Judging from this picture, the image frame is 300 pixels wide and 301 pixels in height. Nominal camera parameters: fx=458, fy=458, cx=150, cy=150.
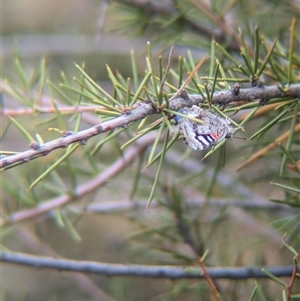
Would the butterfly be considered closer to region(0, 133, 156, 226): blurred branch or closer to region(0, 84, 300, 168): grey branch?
region(0, 84, 300, 168): grey branch

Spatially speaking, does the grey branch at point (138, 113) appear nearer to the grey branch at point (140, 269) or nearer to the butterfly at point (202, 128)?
the butterfly at point (202, 128)

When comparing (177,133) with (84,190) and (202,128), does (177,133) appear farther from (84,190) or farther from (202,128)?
(84,190)

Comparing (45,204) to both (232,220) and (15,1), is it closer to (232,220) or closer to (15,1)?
(232,220)

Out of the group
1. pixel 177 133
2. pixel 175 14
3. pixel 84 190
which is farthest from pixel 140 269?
pixel 175 14

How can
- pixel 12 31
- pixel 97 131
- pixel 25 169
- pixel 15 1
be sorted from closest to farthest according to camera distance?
1. pixel 97 131
2. pixel 25 169
3. pixel 12 31
4. pixel 15 1

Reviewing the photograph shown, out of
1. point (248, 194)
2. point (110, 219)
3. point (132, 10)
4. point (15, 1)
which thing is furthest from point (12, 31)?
point (248, 194)

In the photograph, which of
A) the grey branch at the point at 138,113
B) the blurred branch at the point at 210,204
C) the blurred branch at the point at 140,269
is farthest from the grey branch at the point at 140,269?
the grey branch at the point at 138,113
